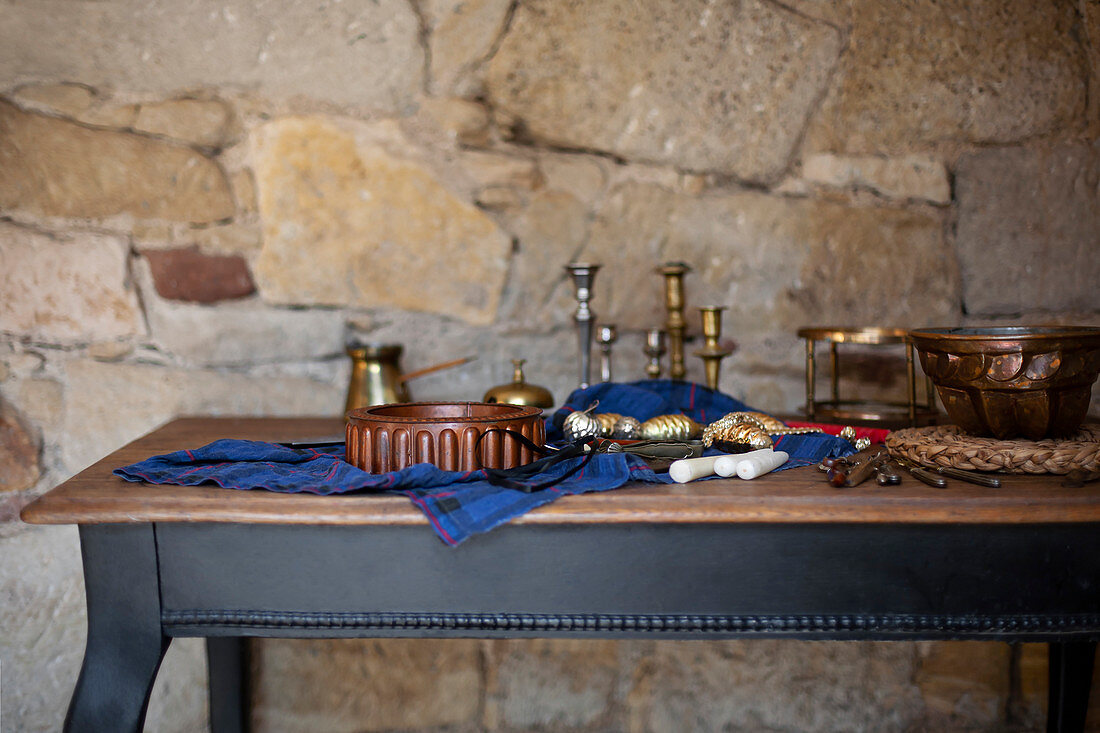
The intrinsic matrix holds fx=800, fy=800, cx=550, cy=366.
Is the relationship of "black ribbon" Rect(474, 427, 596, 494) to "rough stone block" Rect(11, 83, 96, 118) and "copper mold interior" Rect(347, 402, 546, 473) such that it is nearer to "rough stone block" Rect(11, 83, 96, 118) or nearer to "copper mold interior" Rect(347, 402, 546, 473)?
"copper mold interior" Rect(347, 402, 546, 473)

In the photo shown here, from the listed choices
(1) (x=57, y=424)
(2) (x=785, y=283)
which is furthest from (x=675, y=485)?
(1) (x=57, y=424)

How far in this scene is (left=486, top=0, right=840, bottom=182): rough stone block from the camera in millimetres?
1553

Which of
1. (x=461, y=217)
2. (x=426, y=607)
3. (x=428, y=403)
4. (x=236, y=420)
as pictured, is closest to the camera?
(x=426, y=607)

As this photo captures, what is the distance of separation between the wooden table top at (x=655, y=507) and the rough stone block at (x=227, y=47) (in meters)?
0.94

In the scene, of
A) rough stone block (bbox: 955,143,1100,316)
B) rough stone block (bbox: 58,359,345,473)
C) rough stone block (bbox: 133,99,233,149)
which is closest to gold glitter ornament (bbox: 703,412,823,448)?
rough stone block (bbox: 955,143,1100,316)

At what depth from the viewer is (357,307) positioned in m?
1.59

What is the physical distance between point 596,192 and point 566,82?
0.22 m

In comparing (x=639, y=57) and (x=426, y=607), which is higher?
(x=639, y=57)

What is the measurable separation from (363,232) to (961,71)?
122 cm

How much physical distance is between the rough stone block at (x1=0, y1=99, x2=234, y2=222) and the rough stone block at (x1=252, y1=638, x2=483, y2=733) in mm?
882

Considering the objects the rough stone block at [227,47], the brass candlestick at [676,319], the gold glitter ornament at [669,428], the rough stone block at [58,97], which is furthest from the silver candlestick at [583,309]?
A: the rough stone block at [58,97]

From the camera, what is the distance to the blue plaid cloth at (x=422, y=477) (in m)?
0.84

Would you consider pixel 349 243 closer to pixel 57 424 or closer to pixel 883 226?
pixel 57 424

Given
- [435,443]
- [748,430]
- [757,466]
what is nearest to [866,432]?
[748,430]
